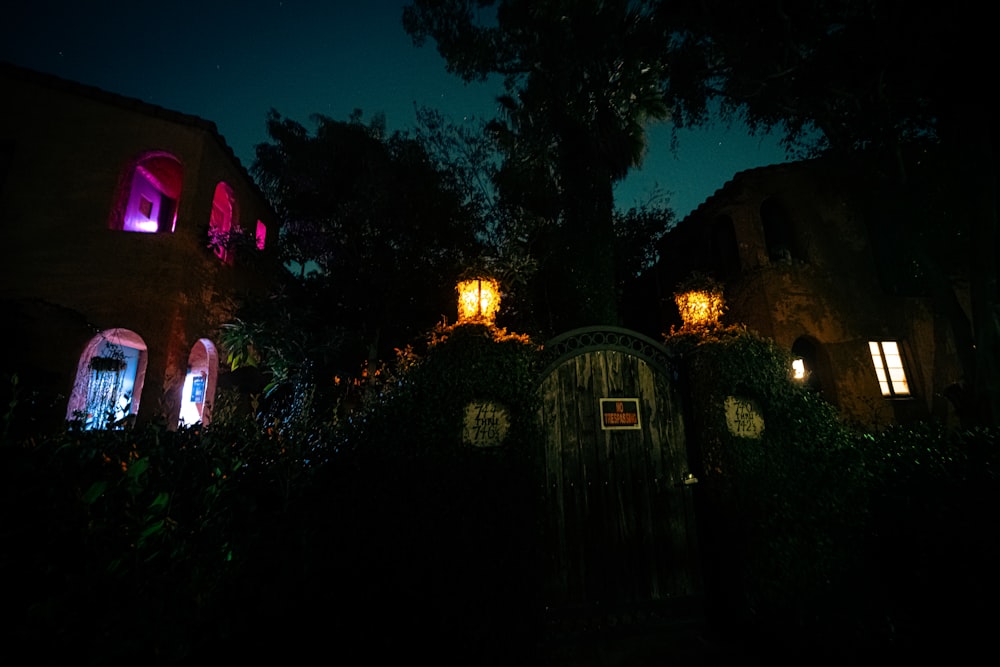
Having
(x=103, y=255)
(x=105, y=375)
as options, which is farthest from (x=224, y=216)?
(x=105, y=375)

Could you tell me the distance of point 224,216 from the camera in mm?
10711

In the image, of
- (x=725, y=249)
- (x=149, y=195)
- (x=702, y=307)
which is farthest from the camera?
(x=725, y=249)

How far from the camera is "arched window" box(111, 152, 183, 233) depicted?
8.69m

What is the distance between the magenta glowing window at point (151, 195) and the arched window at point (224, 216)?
2.51 feet

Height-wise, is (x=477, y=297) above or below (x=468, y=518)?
above

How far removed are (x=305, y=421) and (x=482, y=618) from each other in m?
2.59

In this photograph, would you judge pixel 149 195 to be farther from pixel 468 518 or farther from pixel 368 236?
pixel 468 518

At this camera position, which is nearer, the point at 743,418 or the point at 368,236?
the point at 743,418

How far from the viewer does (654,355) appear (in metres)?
5.29

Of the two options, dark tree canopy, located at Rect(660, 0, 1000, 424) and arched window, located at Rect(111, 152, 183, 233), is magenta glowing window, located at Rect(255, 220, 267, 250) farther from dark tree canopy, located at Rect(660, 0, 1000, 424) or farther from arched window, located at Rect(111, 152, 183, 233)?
dark tree canopy, located at Rect(660, 0, 1000, 424)

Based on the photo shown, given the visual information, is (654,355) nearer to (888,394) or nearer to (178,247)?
(888,394)

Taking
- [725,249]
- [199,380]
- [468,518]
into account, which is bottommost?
[468,518]

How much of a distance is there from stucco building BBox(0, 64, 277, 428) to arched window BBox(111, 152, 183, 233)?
Answer: 0.05 metres

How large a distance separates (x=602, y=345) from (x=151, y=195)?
38.8 feet
